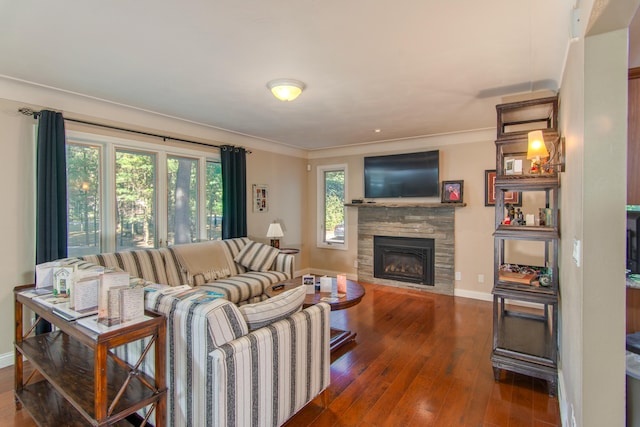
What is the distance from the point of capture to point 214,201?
4719 mm

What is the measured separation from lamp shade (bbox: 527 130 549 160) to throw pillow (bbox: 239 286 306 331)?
201 centimetres

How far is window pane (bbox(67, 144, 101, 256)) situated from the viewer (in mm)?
3297

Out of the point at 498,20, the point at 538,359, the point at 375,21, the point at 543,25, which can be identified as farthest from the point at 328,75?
the point at 538,359

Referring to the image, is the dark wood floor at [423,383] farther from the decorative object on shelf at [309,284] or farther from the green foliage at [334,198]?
the green foliage at [334,198]

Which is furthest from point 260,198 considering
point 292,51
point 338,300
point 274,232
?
point 292,51

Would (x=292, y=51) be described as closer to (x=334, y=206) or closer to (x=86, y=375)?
(x=86, y=375)

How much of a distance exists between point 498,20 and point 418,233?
370 centimetres

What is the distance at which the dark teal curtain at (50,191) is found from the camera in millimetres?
2912

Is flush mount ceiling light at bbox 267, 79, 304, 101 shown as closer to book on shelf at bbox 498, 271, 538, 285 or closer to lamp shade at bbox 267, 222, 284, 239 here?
book on shelf at bbox 498, 271, 538, 285

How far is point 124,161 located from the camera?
3.71 meters

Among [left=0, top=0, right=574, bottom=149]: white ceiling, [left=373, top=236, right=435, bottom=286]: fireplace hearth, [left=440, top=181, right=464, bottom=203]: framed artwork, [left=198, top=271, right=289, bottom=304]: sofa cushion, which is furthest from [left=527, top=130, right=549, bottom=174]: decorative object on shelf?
[left=198, top=271, right=289, bottom=304]: sofa cushion

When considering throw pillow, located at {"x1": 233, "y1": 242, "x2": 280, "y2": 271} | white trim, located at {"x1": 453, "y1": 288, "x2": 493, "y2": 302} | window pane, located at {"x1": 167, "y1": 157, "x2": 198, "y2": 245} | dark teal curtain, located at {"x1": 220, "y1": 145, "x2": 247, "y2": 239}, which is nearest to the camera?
window pane, located at {"x1": 167, "y1": 157, "x2": 198, "y2": 245}

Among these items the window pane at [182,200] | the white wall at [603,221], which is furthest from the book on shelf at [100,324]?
the window pane at [182,200]

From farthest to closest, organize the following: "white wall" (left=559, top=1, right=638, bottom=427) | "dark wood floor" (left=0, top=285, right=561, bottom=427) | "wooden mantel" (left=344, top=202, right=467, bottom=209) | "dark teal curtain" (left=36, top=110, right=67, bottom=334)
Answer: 1. "wooden mantel" (left=344, top=202, right=467, bottom=209)
2. "dark teal curtain" (left=36, top=110, right=67, bottom=334)
3. "dark wood floor" (left=0, top=285, right=561, bottom=427)
4. "white wall" (left=559, top=1, right=638, bottom=427)
